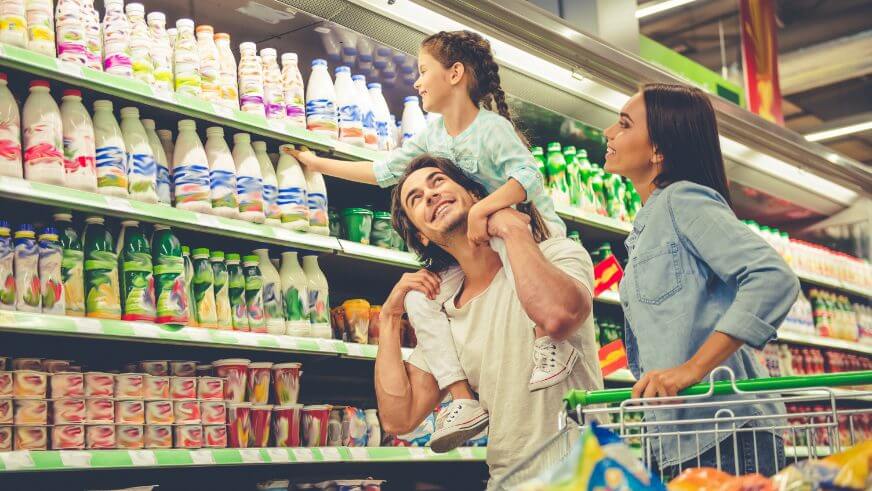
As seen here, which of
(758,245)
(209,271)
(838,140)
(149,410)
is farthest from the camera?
(838,140)

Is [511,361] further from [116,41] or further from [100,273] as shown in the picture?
[116,41]

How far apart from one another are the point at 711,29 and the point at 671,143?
357 inches

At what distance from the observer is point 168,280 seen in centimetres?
287

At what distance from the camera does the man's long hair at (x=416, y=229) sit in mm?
2674

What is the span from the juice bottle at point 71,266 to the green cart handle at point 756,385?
1.51m

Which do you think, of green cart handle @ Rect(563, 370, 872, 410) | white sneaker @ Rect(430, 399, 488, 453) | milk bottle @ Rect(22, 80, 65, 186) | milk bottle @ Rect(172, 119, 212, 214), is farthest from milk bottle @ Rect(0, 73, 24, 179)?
green cart handle @ Rect(563, 370, 872, 410)

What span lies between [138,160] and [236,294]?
0.52 meters

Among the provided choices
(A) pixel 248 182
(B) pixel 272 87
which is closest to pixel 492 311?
(A) pixel 248 182

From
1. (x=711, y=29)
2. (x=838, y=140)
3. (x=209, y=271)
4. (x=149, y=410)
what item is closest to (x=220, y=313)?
(x=209, y=271)

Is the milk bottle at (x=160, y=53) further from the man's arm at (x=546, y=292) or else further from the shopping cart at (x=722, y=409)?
the shopping cart at (x=722, y=409)

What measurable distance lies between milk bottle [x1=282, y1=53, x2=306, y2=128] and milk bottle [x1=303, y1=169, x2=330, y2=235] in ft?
0.61

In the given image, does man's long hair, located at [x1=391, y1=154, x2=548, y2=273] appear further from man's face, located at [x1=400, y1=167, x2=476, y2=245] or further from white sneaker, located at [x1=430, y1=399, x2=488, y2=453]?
white sneaker, located at [x1=430, y1=399, x2=488, y2=453]

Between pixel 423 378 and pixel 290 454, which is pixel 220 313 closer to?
pixel 290 454

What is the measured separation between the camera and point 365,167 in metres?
3.15
